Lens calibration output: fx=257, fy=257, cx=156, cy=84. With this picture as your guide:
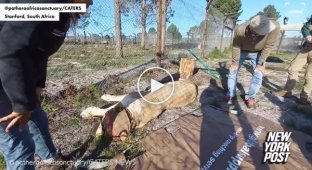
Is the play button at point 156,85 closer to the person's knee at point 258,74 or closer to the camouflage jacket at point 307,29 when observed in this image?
the person's knee at point 258,74

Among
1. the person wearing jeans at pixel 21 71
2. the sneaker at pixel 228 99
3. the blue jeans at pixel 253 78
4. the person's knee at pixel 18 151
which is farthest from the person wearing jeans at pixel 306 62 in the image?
the person's knee at pixel 18 151

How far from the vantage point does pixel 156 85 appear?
4922 mm

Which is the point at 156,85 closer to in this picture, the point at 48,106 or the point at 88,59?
the point at 48,106

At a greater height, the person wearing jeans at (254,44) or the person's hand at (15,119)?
the person wearing jeans at (254,44)

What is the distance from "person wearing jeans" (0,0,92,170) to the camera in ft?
3.91

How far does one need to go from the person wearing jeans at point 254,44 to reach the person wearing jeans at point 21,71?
3.26 m

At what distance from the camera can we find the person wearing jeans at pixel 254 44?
4.01 m

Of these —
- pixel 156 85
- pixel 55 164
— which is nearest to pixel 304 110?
pixel 156 85

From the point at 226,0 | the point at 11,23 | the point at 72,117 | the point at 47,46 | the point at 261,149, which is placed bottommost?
the point at 261,149

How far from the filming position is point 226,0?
2923cm

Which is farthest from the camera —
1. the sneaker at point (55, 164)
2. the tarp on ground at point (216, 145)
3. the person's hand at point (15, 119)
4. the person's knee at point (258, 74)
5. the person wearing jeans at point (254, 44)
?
the person's knee at point (258, 74)

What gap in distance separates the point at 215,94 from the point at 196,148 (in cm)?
251

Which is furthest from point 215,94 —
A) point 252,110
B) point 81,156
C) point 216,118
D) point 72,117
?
point 81,156

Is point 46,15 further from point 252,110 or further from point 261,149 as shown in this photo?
point 252,110
